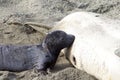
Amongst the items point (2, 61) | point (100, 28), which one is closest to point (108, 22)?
point (100, 28)

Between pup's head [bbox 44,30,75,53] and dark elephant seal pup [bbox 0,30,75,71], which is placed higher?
pup's head [bbox 44,30,75,53]

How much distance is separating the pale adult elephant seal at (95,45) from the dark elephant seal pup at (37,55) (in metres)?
0.15

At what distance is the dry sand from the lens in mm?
4773

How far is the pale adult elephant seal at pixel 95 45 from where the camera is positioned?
4.17 meters

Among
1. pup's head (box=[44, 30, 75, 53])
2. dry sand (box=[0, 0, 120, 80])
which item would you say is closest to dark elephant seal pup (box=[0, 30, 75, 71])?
pup's head (box=[44, 30, 75, 53])

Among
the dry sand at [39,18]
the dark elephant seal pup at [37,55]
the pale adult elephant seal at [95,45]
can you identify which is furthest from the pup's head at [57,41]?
the dry sand at [39,18]

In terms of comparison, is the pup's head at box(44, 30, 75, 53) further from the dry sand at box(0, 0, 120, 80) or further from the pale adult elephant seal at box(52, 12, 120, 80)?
the dry sand at box(0, 0, 120, 80)

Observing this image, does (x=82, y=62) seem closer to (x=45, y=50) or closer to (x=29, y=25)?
(x=45, y=50)

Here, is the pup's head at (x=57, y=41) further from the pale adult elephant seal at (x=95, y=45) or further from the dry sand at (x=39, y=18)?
the dry sand at (x=39, y=18)

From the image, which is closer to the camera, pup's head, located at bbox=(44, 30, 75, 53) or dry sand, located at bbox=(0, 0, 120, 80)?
dry sand, located at bbox=(0, 0, 120, 80)

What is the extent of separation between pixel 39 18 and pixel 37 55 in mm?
1595

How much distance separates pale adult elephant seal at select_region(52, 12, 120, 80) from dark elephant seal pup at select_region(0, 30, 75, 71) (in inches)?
5.9

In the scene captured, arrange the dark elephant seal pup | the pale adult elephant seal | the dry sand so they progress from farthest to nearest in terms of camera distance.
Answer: the dark elephant seal pup < the dry sand < the pale adult elephant seal

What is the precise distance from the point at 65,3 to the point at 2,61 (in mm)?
2462
